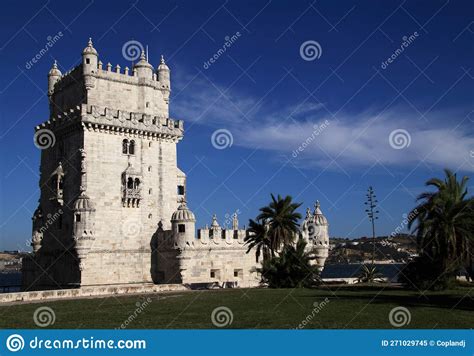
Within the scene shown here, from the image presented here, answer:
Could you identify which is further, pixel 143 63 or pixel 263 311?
pixel 143 63

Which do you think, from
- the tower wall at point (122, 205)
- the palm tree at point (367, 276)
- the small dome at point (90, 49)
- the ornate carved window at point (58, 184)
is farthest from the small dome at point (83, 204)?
the palm tree at point (367, 276)

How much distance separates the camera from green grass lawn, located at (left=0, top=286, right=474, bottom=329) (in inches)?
745

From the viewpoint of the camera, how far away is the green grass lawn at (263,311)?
1892cm

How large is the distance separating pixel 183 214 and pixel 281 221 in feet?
23.5

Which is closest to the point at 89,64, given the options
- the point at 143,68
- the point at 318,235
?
the point at 143,68

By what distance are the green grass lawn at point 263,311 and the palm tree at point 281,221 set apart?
27.4 feet

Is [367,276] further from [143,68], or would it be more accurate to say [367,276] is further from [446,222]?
[143,68]

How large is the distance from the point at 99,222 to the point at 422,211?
21450 millimetres

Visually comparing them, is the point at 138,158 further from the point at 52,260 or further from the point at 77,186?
the point at 52,260

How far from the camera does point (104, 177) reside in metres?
38.2

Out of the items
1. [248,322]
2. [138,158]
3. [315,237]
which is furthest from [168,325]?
[315,237]

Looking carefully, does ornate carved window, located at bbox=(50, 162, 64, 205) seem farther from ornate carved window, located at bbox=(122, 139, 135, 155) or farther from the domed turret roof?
the domed turret roof

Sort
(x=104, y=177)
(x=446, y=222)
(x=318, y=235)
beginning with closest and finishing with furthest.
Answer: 1. (x=446, y=222)
2. (x=104, y=177)
3. (x=318, y=235)

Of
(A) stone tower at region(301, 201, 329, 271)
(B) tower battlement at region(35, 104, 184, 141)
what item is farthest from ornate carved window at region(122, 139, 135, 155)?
(A) stone tower at region(301, 201, 329, 271)
